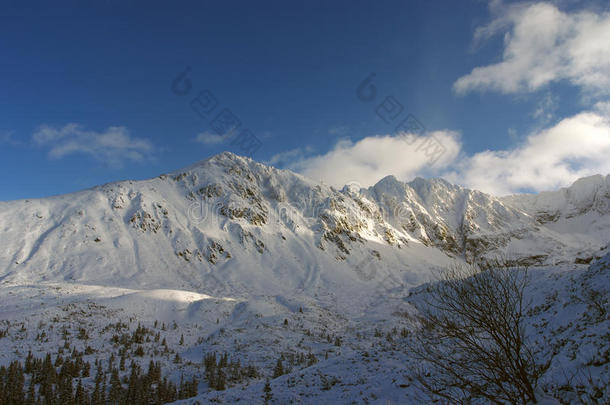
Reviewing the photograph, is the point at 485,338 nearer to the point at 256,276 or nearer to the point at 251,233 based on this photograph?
the point at 256,276

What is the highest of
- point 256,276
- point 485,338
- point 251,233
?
point 251,233

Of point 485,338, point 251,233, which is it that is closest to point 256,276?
point 251,233

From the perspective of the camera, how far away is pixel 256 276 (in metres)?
56.1

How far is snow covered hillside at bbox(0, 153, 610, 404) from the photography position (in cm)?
1436

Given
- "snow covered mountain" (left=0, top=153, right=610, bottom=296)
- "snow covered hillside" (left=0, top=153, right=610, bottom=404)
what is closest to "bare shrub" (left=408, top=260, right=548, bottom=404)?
"snow covered hillside" (left=0, top=153, right=610, bottom=404)

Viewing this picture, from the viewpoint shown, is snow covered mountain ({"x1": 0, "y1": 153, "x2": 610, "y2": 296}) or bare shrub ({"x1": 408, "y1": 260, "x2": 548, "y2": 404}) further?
snow covered mountain ({"x1": 0, "y1": 153, "x2": 610, "y2": 296})

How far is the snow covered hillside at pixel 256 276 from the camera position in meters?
14.4

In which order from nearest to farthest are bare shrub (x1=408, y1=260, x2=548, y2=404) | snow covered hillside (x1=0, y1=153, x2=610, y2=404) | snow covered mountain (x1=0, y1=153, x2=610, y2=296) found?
bare shrub (x1=408, y1=260, x2=548, y2=404) < snow covered hillside (x1=0, y1=153, x2=610, y2=404) < snow covered mountain (x1=0, y1=153, x2=610, y2=296)

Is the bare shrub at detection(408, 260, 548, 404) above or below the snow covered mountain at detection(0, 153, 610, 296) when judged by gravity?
below

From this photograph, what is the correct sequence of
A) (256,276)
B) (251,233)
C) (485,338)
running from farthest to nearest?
(251,233), (256,276), (485,338)

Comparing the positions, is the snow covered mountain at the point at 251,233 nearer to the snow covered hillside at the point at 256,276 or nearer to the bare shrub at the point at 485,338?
the snow covered hillside at the point at 256,276

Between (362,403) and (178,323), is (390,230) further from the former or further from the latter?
(362,403)

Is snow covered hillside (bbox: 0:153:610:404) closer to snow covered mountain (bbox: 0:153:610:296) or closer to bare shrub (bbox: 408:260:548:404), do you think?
snow covered mountain (bbox: 0:153:610:296)

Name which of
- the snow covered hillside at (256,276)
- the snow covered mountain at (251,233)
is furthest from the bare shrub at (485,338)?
the snow covered mountain at (251,233)
